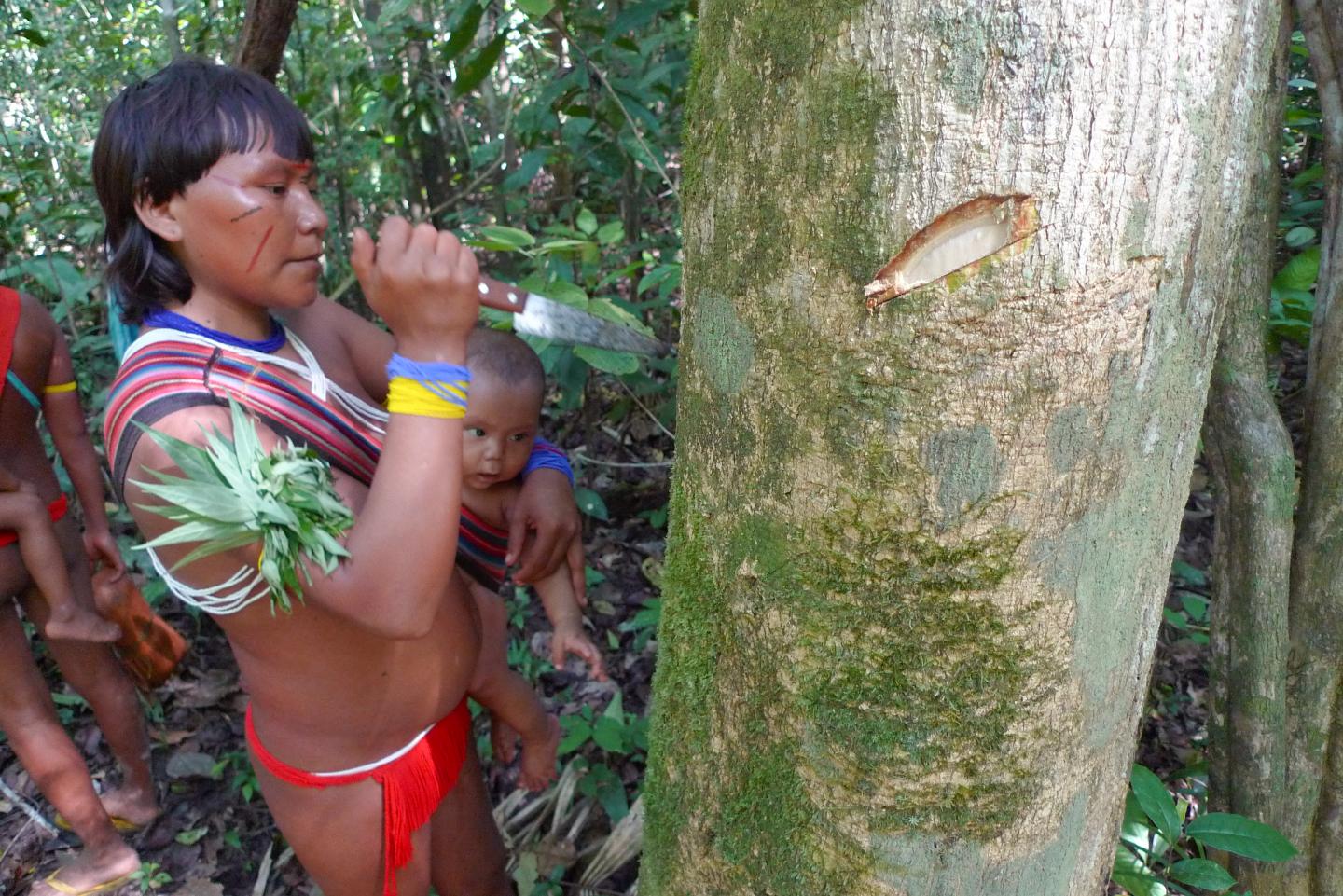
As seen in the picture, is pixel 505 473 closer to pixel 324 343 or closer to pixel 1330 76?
pixel 324 343

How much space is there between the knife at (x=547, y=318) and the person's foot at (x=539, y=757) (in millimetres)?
1049

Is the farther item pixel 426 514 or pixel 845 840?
pixel 426 514

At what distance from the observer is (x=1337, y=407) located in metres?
1.73

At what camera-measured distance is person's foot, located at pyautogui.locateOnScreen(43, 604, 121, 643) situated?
2805mm

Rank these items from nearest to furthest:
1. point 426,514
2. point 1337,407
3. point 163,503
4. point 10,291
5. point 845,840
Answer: point 845,840
point 426,514
point 163,503
point 1337,407
point 10,291

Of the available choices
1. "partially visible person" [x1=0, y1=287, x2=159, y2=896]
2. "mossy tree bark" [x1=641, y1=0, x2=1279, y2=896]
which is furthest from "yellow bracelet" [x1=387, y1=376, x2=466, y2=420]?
"partially visible person" [x1=0, y1=287, x2=159, y2=896]

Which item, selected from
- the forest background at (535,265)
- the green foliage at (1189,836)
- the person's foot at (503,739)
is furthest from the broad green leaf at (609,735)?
the green foliage at (1189,836)

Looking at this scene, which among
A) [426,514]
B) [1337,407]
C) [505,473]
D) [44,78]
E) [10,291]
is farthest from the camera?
[44,78]

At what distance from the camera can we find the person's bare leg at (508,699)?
2133 mm

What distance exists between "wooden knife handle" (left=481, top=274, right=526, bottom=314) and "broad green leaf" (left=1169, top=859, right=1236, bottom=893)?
60.0 inches

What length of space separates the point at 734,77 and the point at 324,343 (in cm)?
130

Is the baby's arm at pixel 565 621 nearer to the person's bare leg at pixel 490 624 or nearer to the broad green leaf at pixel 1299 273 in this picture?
the person's bare leg at pixel 490 624

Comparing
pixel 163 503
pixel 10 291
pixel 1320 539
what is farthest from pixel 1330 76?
pixel 10 291

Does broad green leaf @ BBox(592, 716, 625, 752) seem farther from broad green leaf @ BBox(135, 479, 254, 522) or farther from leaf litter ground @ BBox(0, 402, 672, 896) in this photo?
broad green leaf @ BBox(135, 479, 254, 522)
